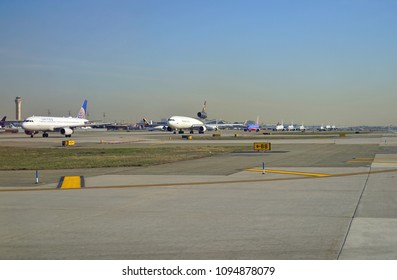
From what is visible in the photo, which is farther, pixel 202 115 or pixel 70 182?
pixel 202 115

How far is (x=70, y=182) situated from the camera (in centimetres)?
2292

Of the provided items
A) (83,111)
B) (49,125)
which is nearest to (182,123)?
(83,111)

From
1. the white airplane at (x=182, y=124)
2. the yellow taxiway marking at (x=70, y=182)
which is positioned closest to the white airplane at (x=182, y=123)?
the white airplane at (x=182, y=124)

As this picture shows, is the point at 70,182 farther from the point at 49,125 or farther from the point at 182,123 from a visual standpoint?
the point at 182,123

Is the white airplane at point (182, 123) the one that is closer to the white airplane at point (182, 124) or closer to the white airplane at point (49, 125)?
the white airplane at point (182, 124)

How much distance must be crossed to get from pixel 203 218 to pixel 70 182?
36.3 feet

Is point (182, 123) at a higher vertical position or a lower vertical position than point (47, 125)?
higher

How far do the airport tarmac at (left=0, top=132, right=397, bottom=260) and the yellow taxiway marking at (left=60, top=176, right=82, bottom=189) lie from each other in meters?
0.44

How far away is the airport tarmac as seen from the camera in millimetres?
10000

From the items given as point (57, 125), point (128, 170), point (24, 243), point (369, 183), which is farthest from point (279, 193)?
point (57, 125)

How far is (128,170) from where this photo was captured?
2928 centimetres

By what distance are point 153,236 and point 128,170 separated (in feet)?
59.7

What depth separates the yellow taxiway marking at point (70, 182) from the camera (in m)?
21.4
